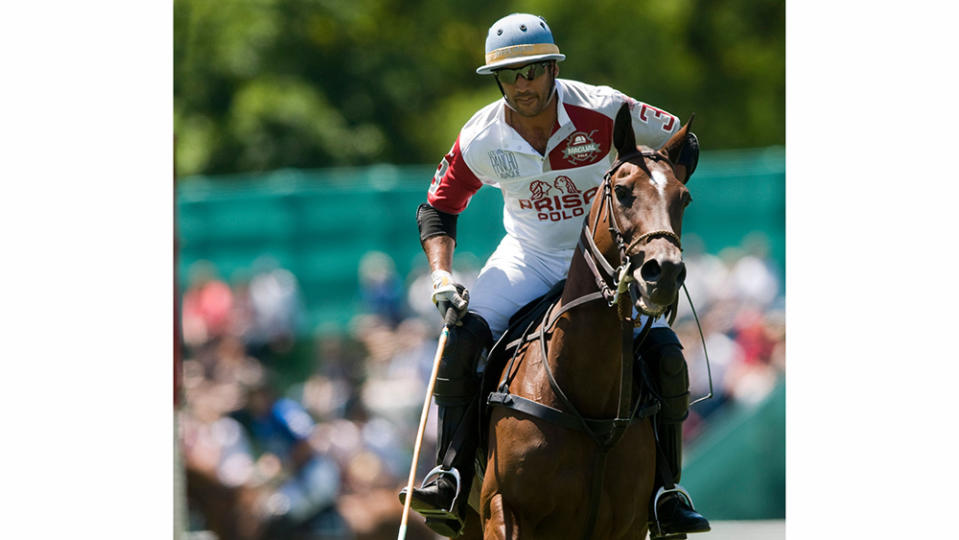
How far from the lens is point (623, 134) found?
5.03 m

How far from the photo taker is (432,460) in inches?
419

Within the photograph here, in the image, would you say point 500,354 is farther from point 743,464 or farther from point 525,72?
point 743,464

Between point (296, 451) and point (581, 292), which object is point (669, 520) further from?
point (296, 451)

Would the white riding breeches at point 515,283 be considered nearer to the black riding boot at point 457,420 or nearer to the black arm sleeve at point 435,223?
the black riding boot at point 457,420

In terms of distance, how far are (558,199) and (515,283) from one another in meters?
0.47

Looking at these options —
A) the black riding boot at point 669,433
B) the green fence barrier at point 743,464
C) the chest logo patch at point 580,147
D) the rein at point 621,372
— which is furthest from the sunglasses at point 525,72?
the green fence barrier at point 743,464

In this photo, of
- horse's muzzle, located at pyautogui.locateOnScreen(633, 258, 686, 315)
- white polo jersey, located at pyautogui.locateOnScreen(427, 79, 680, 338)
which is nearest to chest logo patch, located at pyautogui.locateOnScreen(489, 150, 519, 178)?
white polo jersey, located at pyautogui.locateOnScreen(427, 79, 680, 338)

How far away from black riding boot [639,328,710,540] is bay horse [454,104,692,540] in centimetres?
13

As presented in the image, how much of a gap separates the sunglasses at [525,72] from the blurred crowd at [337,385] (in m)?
5.21

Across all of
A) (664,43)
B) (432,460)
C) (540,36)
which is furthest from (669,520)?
(664,43)

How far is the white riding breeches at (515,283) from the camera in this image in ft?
19.3

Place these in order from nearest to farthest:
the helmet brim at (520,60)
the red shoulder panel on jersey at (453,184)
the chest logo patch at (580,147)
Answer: the helmet brim at (520,60) < the chest logo patch at (580,147) < the red shoulder panel on jersey at (453,184)

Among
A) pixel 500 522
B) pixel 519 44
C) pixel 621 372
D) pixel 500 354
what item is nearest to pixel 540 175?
pixel 519 44

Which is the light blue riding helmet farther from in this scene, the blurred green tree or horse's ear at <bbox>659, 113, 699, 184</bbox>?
the blurred green tree
